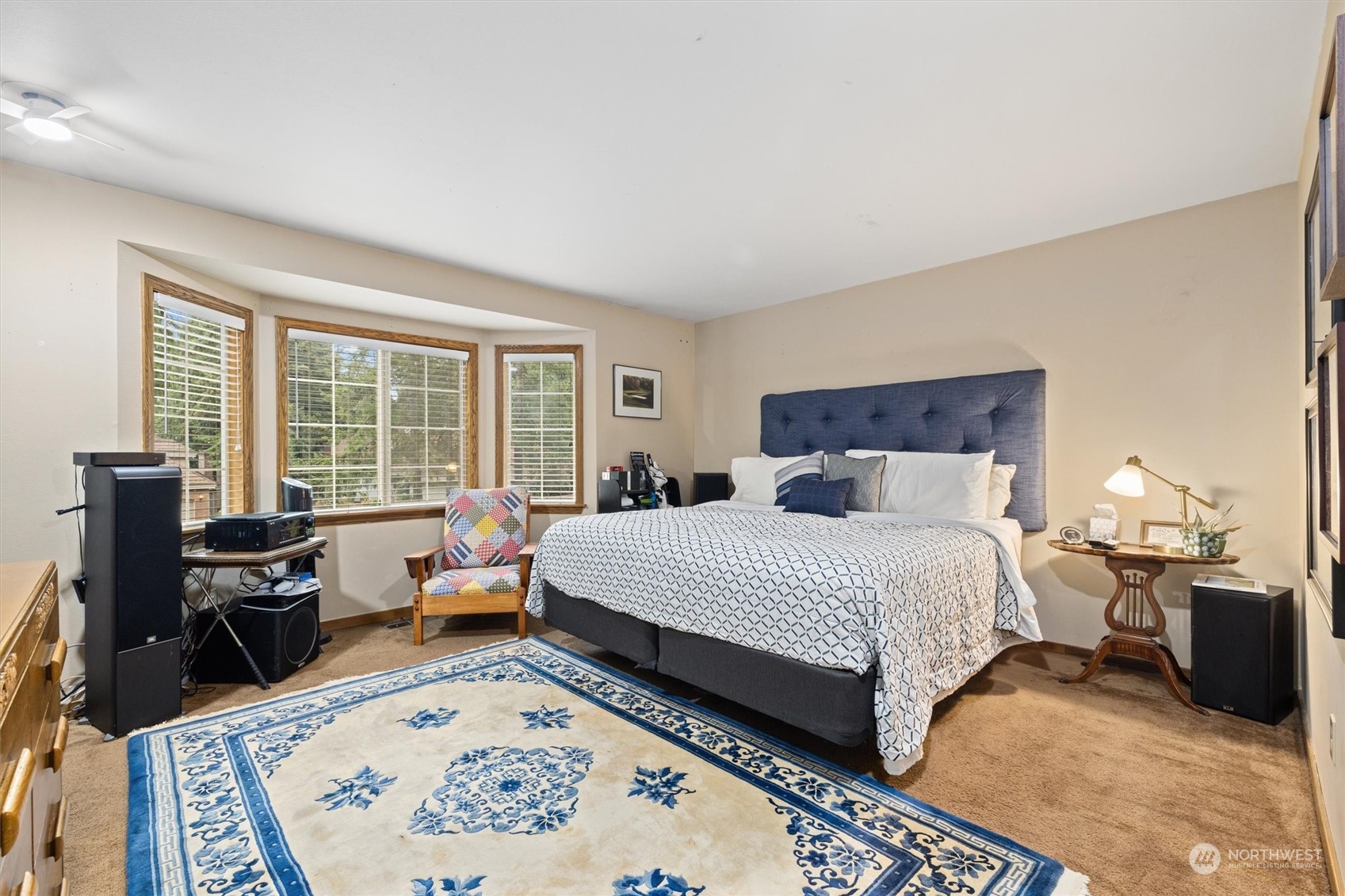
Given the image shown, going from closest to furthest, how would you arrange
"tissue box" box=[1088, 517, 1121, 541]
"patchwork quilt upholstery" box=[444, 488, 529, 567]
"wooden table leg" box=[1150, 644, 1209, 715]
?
"wooden table leg" box=[1150, 644, 1209, 715]
"tissue box" box=[1088, 517, 1121, 541]
"patchwork quilt upholstery" box=[444, 488, 529, 567]

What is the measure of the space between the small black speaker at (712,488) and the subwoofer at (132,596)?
11.7 ft

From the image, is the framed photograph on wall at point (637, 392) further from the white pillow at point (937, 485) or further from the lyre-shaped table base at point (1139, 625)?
the lyre-shaped table base at point (1139, 625)

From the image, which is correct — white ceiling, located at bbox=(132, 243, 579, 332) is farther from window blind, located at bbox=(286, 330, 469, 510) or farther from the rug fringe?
the rug fringe

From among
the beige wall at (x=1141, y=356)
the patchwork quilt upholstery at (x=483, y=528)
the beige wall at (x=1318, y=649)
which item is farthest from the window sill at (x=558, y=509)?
the beige wall at (x=1318, y=649)

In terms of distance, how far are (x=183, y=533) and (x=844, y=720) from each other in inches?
142

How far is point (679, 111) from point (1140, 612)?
3.48 meters

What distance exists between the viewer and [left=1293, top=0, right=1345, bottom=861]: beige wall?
1.60 meters

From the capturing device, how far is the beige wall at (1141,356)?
115 inches

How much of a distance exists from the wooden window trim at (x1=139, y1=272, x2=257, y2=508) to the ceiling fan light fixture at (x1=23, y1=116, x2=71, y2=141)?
3.01ft

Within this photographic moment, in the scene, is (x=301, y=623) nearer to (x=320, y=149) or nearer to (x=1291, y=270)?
(x=320, y=149)

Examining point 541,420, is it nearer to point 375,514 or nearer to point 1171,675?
point 375,514

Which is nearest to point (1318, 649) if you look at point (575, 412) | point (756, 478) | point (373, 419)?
point (756, 478)

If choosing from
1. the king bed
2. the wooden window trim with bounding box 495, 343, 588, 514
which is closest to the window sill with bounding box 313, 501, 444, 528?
the wooden window trim with bounding box 495, 343, 588, 514

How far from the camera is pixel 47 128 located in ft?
7.27
